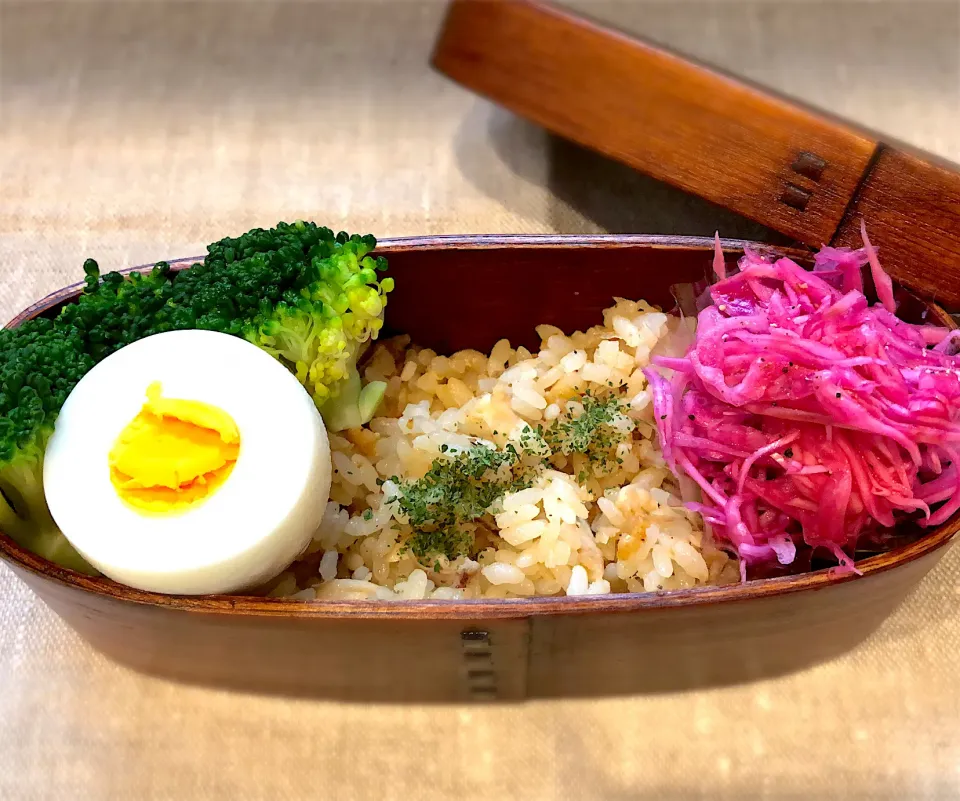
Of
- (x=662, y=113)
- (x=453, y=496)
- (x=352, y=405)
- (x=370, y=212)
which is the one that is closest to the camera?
(x=453, y=496)

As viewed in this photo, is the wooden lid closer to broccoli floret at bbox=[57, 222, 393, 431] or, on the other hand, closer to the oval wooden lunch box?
the oval wooden lunch box

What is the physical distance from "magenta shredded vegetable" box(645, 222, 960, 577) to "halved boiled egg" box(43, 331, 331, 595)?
0.66 metres

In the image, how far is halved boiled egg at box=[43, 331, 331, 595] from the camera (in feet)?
4.04

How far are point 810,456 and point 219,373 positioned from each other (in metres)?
Result: 0.96

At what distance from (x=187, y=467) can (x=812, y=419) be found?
3.21 feet

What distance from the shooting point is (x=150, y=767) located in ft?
5.12

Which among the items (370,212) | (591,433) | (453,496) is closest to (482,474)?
(453,496)

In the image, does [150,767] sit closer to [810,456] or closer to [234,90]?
[810,456]

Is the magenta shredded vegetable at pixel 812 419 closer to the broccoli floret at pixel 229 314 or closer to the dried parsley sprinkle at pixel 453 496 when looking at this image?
the dried parsley sprinkle at pixel 453 496

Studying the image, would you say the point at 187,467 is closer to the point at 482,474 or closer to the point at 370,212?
the point at 482,474

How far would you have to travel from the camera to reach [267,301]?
1396mm

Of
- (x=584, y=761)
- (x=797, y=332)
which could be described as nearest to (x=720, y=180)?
(x=797, y=332)

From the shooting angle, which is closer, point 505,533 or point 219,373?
point 219,373

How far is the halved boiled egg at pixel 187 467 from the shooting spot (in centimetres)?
123
